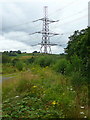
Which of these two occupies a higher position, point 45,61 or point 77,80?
point 45,61

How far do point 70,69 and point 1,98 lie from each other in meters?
2.96

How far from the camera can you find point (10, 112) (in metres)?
3.97

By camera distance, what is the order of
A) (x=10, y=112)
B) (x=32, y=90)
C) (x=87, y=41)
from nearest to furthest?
Answer: (x=10, y=112), (x=32, y=90), (x=87, y=41)

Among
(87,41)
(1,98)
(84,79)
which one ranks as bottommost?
(1,98)

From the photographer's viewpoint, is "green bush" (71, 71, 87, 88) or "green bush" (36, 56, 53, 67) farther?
"green bush" (36, 56, 53, 67)

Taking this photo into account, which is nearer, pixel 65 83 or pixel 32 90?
pixel 32 90

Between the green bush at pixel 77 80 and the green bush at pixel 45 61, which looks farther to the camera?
the green bush at pixel 45 61

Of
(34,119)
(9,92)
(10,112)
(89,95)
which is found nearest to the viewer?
(34,119)

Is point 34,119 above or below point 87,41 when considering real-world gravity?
below

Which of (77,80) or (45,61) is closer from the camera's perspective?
(77,80)

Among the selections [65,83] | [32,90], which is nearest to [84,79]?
[65,83]

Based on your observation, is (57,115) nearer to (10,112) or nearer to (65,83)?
(10,112)

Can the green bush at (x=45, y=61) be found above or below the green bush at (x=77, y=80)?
above

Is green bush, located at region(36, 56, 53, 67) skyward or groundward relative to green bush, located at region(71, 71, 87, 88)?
skyward
